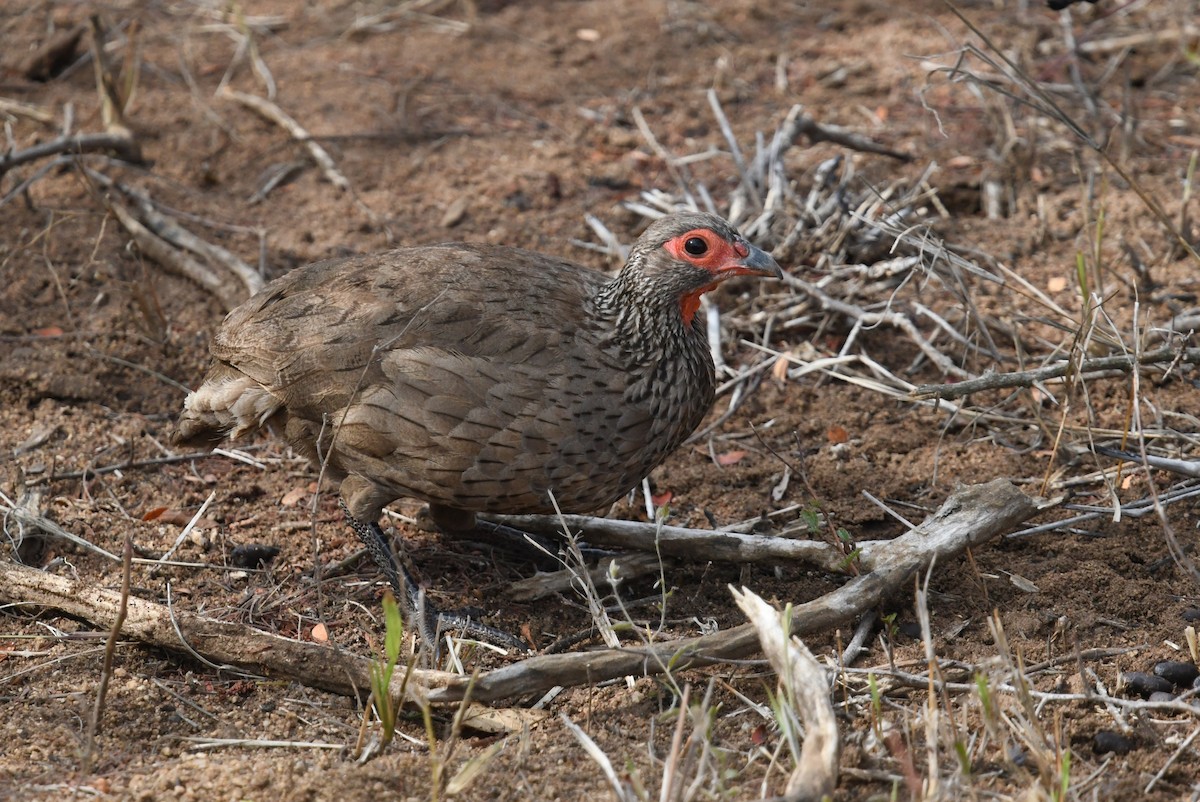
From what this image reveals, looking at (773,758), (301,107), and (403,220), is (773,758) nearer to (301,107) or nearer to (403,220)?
(403,220)

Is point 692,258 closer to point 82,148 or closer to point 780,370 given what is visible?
point 780,370

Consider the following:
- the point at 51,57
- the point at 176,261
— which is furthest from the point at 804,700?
the point at 51,57

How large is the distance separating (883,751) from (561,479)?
4.35 feet

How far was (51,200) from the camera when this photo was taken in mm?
6359

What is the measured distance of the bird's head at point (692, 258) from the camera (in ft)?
14.1

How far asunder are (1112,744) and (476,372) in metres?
2.08

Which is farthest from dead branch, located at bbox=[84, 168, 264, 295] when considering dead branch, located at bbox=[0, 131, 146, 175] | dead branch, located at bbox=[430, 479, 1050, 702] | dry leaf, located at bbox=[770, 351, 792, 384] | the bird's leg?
dead branch, located at bbox=[430, 479, 1050, 702]

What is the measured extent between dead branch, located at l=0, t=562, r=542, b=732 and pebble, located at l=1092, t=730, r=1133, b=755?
1.49 meters

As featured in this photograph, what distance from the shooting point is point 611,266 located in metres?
6.10

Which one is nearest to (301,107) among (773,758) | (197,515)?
(197,515)

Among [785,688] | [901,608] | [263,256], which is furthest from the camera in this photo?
[263,256]

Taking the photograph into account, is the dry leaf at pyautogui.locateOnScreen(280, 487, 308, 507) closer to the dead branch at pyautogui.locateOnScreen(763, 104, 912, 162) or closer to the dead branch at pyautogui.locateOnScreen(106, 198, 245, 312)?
the dead branch at pyautogui.locateOnScreen(106, 198, 245, 312)

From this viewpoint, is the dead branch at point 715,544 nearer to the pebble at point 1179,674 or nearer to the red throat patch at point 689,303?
the red throat patch at point 689,303

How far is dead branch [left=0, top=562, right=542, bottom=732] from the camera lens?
11.6ft
